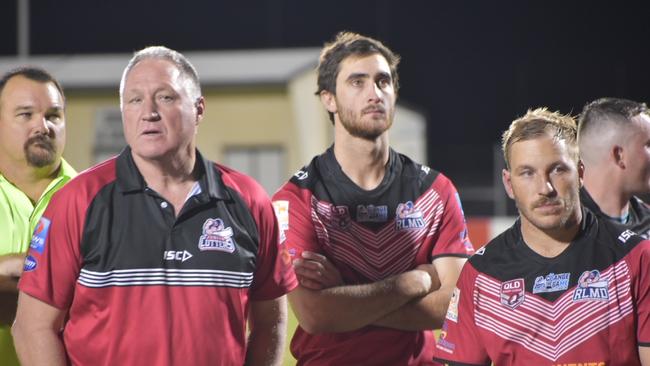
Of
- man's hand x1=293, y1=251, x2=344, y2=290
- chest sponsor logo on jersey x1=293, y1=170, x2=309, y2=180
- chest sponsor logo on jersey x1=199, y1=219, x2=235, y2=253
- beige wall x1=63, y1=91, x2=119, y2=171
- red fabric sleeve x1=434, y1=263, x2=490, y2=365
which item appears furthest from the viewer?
beige wall x1=63, y1=91, x2=119, y2=171

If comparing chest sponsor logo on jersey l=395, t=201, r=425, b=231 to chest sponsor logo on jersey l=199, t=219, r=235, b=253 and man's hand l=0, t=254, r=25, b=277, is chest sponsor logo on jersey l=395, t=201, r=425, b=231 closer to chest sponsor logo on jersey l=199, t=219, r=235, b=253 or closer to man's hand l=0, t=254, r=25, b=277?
chest sponsor logo on jersey l=199, t=219, r=235, b=253

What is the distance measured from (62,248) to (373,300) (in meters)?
1.41

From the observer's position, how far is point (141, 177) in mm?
3568

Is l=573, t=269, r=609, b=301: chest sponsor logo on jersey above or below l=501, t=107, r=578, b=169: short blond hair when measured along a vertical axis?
below

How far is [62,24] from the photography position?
24.4m

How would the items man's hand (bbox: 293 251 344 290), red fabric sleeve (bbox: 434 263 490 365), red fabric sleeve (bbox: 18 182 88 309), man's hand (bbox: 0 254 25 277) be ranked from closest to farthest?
red fabric sleeve (bbox: 18 182 88 309), red fabric sleeve (bbox: 434 263 490 365), man's hand (bbox: 0 254 25 277), man's hand (bbox: 293 251 344 290)

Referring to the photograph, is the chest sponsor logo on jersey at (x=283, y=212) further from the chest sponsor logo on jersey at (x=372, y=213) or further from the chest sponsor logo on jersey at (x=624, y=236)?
the chest sponsor logo on jersey at (x=624, y=236)

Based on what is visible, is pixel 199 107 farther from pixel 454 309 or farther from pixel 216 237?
pixel 454 309

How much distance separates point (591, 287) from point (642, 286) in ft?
0.57

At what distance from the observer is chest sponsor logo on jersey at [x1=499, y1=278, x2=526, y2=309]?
12.2 feet

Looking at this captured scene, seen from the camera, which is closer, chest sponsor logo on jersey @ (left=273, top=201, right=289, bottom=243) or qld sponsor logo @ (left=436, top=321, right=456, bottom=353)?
qld sponsor logo @ (left=436, top=321, right=456, bottom=353)

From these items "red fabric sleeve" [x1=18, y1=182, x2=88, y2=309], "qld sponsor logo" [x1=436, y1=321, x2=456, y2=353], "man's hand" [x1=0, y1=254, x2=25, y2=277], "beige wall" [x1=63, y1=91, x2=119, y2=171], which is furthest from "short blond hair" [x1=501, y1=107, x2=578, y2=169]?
"beige wall" [x1=63, y1=91, x2=119, y2=171]

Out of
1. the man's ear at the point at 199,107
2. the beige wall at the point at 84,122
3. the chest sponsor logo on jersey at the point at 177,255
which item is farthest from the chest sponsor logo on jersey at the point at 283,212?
the beige wall at the point at 84,122

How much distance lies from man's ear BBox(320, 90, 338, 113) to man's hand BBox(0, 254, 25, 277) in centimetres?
151
